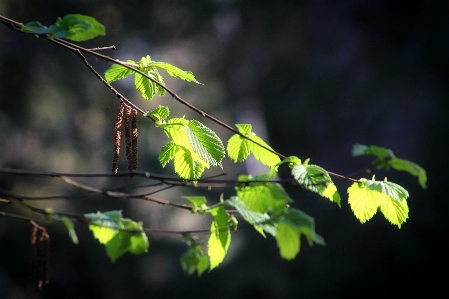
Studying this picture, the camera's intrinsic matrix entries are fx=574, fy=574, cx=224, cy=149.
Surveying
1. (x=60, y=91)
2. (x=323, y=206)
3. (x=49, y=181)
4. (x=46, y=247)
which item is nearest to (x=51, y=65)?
(x=60, y=91)

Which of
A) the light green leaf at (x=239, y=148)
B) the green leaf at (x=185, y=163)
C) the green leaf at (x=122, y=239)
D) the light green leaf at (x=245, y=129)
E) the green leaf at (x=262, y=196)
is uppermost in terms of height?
Result: the light green leaf at (x=245, y=129)

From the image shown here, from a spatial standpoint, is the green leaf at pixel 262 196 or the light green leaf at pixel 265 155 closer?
the green leaf at pixel 262 196

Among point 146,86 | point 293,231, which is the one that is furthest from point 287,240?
point 146,86

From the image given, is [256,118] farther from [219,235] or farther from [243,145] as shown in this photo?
[219,235]

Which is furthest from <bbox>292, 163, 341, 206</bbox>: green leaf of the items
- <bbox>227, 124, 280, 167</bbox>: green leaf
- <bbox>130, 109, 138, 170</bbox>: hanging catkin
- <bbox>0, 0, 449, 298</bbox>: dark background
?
<bbox>0, 0, 449, 298</bbox>: dark background

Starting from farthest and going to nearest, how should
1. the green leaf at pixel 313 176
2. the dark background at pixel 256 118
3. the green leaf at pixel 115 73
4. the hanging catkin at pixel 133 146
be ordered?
the dark background at pixel 256 118 < the green leaf at pixel 115 73 < the hanging catkin at pixel 133 146 < the green leaf at pixel 313 176

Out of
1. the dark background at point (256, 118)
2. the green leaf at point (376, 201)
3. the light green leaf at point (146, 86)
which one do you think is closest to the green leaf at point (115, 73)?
the light green leaf at point (146, 86)

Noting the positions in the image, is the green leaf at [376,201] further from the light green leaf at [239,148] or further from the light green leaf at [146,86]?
the light green leaf at [146,86]
